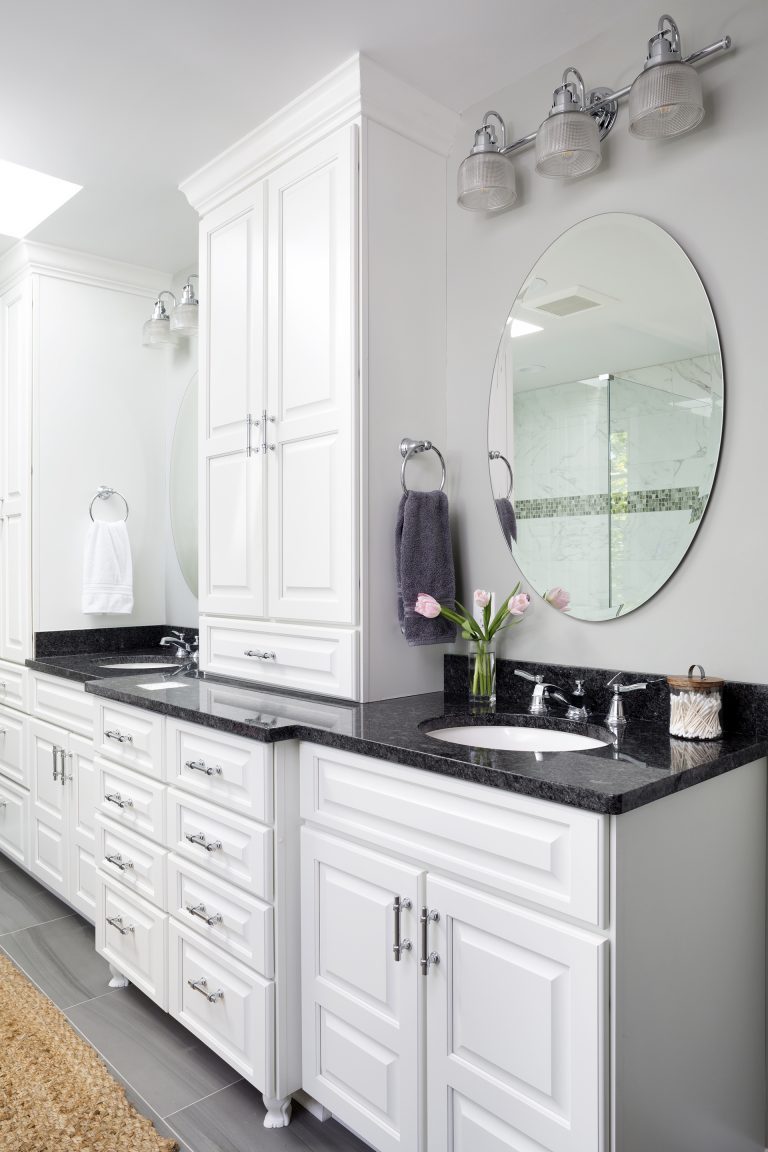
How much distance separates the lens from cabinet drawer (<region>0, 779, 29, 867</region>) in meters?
3.13

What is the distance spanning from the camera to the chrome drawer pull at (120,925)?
2.21m

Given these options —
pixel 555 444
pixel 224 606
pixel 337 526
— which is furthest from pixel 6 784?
pixel 555 444

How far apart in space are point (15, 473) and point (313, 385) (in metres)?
1.74

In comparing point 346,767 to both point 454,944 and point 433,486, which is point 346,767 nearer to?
point 454,944

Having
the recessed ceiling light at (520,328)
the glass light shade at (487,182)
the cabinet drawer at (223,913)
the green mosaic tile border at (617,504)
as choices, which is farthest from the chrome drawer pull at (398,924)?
the glass light shade at (487,182)

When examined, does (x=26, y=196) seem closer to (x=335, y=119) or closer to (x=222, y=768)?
(x=335, y=119)

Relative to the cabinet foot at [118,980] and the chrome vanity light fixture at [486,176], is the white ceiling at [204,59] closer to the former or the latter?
the chrome vanity light fixture at [486,176]

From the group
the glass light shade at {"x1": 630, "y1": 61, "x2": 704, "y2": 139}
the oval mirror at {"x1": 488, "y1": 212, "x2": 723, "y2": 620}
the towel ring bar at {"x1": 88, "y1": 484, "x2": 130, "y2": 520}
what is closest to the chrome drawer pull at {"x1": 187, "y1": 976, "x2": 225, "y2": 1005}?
the oval mirror at {"x1": 488, "y1": 212, "x2": 723, "y2": 620}

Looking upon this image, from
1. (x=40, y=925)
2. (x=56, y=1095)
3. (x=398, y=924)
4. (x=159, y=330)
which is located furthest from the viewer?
(x=159, y=330)

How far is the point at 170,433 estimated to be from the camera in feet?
11.7

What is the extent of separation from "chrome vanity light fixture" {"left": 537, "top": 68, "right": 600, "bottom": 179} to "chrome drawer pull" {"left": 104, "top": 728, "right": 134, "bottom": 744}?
5.95 ft

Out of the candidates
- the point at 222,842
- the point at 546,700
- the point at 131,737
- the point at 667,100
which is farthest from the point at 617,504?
the point at 131,737

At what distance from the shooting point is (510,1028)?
1303 millimetres

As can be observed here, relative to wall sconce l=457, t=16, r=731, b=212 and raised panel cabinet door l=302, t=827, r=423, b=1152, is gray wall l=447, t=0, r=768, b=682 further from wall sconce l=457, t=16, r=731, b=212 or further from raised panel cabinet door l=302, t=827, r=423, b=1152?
raised panel cabinet door l=302, t=827, r=423, b=1152
